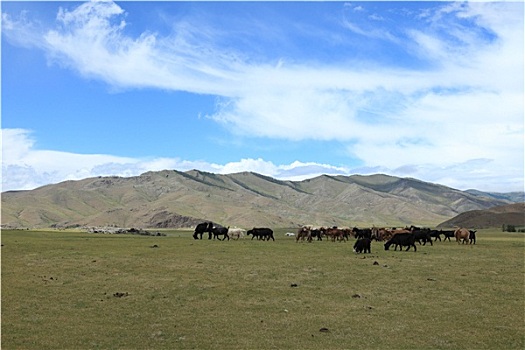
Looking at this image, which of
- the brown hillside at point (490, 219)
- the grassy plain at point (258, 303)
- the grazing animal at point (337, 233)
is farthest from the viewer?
the brown hillside at point (490, 219)

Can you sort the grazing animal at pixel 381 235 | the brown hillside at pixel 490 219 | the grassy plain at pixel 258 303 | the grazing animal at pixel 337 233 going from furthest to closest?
the brown hillside at pixel 490 219, the grazing animal at pixel 337 233, the grazing animal at pixel 381 235, the grassy plain at pixel 258 303

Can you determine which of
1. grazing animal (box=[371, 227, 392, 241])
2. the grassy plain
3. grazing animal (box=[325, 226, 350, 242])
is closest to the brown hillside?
grazing animal (box=[371, 227, 392, 241])

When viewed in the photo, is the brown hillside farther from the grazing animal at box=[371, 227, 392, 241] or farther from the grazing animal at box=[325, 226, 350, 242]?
the grazing animal at box=[325, 226, 350, 242]

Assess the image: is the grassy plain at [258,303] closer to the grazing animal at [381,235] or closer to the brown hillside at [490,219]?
the grazing animal at [381,235]

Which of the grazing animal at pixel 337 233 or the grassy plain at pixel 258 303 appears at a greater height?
the grazing animal at pixel 337 233

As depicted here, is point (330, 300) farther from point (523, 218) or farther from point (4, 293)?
point (523, 218)

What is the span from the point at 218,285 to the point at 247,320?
613 cm

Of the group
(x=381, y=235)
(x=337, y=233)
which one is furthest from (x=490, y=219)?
(x=337, y=233)

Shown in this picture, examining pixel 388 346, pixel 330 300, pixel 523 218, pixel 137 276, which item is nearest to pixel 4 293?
pixel 137 276

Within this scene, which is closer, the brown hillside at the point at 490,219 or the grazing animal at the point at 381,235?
the grazing animal at the point at 381,235

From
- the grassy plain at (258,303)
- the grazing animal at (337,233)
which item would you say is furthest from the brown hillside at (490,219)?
the grassy plain at (258,303)

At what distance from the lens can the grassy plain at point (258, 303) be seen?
14.1m

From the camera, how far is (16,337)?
14094 mm

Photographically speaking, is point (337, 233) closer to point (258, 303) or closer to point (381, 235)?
point (381, 235)
